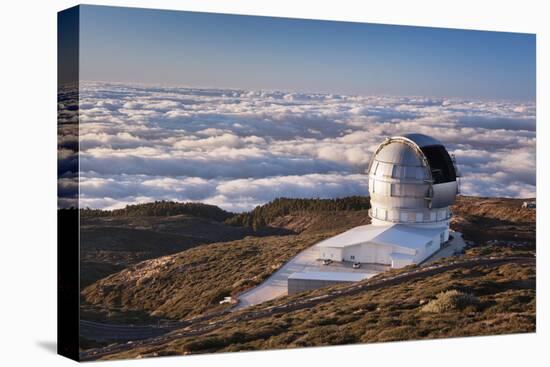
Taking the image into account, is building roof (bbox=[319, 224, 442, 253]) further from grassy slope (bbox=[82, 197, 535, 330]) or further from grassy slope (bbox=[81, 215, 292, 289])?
grassy slope (bbox=[81, 215, 292, 289])

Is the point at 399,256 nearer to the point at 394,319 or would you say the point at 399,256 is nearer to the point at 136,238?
the point at 394,319

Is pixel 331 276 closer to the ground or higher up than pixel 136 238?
closer to the ground

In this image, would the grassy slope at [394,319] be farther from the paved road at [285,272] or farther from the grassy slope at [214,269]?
the grassy slope at [214,269]

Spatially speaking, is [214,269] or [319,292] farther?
[319,292]

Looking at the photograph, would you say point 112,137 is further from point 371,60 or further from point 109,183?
point 371,60

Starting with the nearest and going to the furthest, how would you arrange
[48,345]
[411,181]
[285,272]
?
[48,345]
[285,272]
[411,181]

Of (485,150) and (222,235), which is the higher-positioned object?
(485,150)

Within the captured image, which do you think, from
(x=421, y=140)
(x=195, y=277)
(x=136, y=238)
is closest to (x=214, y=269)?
(x=195, y=277)

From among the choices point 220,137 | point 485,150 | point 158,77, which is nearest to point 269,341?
point 220,137
